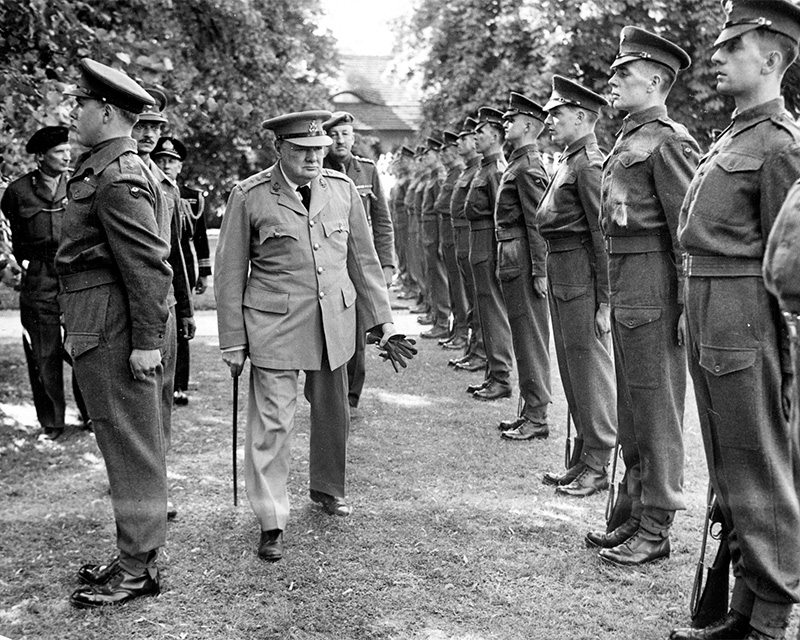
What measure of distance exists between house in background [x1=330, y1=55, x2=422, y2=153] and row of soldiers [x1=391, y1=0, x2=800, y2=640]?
37.7m

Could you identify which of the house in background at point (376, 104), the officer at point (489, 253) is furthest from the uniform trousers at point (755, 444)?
the house in background at point (376, 104)

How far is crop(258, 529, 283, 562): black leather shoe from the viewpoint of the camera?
4.93 meters

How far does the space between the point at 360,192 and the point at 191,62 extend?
9.18 meters

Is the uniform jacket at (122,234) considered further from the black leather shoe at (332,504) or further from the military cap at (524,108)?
Result: the military cap at (524,108)

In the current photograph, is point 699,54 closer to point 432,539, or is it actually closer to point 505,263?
point 505,263

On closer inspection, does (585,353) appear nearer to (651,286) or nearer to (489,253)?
(651,286)

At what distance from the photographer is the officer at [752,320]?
11.8ft

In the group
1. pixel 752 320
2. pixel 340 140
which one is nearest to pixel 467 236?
pixel 340 140

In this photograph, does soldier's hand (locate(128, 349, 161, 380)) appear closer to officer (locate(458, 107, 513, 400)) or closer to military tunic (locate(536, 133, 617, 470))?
military tunic (locate(536, 133, 617, 470))

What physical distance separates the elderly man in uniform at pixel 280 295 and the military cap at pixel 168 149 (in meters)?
3.08

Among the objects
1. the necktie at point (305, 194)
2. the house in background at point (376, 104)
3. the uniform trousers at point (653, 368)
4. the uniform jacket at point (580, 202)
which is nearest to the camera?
the uniform trousers at point (653, 368)

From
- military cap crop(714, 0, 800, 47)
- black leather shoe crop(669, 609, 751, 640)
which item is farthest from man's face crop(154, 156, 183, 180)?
black leather shoe crop(669, 609, 751, 640)

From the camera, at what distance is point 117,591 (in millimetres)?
4414

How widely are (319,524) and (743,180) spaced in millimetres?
3131
